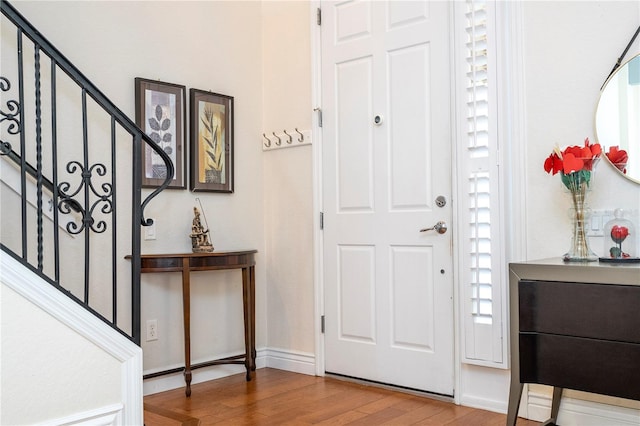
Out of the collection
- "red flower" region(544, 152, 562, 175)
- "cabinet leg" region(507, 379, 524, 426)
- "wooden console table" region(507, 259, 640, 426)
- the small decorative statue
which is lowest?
"cabinet leg" region(507, 379, 524, 426)

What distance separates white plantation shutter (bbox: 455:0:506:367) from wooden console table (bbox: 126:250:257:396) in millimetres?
1376

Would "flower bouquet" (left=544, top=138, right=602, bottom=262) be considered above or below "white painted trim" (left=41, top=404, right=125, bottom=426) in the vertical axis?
above

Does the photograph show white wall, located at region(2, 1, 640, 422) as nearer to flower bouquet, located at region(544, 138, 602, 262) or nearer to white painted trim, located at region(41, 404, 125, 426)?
flower bouquet, located at region(544, 138, 602, 262)

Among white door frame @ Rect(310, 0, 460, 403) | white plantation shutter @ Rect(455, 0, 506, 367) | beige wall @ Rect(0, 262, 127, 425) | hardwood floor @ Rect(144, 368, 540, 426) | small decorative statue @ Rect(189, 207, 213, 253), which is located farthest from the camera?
white door frame @ Rect(310, 0, 460, 403)

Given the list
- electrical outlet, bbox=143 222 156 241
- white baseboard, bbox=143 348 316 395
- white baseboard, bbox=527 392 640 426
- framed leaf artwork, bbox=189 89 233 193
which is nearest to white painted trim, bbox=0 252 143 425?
white baseboard, bbox=143 348 316 395

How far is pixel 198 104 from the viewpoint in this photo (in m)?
3.87

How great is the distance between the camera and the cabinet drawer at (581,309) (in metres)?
2.24

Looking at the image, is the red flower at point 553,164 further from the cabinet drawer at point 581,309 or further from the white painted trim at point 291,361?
the white painted trim at point 291,361

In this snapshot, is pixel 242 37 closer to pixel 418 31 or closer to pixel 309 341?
pixel 418 31

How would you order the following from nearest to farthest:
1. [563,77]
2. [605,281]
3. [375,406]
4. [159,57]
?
[605,281] < [563,77] < [375,406] < [159,57]

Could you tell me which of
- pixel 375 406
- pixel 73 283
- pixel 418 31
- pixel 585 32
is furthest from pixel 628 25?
pixel 73 283

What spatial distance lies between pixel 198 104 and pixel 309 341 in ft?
5.71

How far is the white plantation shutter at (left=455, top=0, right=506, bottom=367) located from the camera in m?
3.04

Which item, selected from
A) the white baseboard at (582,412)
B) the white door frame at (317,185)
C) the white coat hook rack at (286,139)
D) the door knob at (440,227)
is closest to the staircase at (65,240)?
the white coat hook rack at (286,139)
